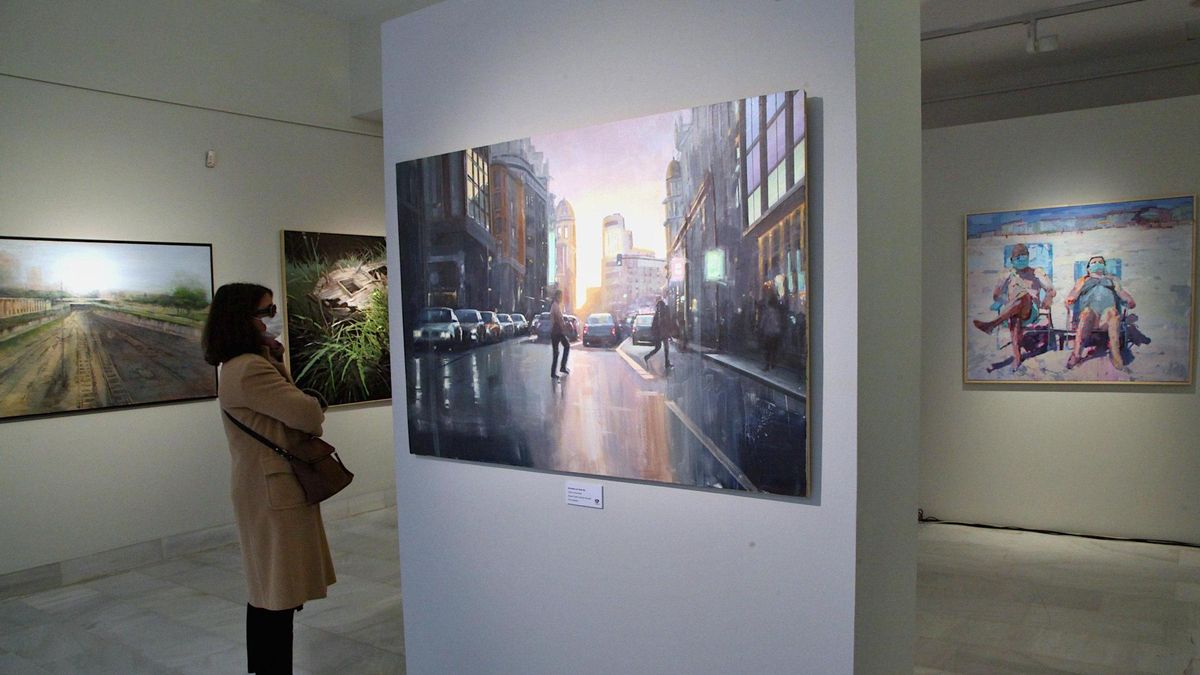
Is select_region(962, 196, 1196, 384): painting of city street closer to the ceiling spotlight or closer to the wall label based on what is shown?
the ceiling spotlight

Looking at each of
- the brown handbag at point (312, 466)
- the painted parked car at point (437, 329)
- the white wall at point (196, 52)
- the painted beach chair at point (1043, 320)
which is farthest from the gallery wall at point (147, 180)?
the painted beach chair at point (1043, 320)

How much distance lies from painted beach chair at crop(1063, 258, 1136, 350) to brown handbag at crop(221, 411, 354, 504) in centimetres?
595

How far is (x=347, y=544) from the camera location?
6605mm

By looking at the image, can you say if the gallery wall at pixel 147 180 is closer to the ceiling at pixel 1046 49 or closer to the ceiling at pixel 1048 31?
the ceiling at pixel 1046 49

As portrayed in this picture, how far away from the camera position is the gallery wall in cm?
550

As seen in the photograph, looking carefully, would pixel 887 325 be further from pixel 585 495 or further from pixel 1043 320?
pixel 1043 320

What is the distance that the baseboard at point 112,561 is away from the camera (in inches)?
215

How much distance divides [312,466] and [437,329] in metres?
0.92

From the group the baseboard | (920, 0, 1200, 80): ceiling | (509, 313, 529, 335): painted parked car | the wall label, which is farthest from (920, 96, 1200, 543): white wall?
the baseboard

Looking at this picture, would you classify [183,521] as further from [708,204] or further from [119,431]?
[708,204]

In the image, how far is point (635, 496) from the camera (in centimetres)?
283

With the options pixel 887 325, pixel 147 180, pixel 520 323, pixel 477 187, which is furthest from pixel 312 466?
pixel 147 180

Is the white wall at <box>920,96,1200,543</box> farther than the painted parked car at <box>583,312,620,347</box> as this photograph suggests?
Yes

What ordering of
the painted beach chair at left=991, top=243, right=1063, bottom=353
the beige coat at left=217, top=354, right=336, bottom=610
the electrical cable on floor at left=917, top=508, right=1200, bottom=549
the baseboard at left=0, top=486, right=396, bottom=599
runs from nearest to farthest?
1. the beige coat at left=217, top=354, right=336, bottom=610
2. the baseboard at left=0, top=486, right=396, bottom=599
3. the electrical cable on floor at left=917, top=508, right=1200, bottom=549
4. the painted beach chair at left=991, top=243, right=1063, bottom=353
